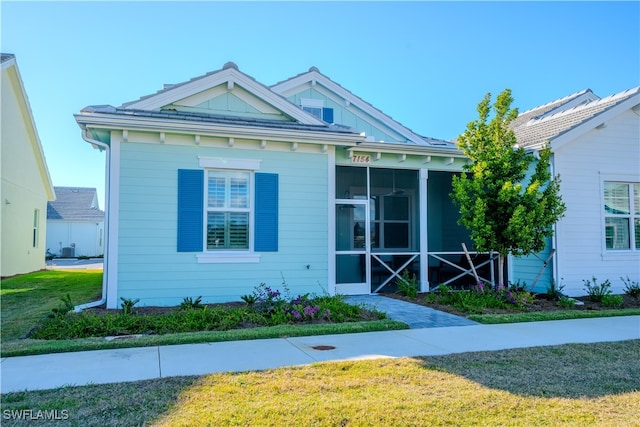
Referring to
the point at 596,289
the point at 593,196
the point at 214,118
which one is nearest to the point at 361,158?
the point at 214,118

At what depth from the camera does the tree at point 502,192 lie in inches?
346

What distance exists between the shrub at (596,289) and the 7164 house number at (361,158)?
19.3 feet

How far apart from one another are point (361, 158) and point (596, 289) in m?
6.13

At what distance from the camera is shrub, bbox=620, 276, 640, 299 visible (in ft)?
34.0

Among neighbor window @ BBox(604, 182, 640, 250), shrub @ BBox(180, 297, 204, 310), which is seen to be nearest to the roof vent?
shrub @ BBox(180, 297, 204, 310)

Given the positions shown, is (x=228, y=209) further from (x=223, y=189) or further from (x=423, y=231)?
(x=423, y=231)

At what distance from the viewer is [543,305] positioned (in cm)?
918

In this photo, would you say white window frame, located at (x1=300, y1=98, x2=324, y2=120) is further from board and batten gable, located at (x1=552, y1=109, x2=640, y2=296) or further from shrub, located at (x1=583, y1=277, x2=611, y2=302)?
shrub, located at (x1=583, y1=277, x2=611, y2=302)

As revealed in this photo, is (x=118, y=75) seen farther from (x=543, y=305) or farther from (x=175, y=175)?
(x=543, y=305)

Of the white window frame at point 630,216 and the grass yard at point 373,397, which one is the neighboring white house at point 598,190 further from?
the grass yard at point 373,397

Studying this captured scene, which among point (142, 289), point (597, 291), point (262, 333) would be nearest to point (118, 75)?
point (142, 289)

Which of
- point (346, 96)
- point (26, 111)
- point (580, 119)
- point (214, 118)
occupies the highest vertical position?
point (346, 96)

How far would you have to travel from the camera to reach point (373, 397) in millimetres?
3818

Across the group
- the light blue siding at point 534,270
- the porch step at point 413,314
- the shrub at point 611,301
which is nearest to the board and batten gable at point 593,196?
the light blue siding at point 534,270
